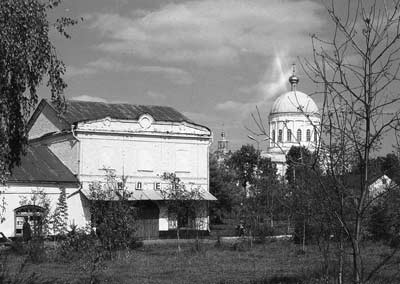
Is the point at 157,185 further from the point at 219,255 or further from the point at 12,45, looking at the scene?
the point at 12,45

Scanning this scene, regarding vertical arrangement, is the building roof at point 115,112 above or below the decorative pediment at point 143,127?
above

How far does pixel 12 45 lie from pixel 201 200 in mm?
32514

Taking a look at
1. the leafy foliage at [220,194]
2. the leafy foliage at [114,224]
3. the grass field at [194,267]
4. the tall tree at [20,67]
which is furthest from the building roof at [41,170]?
the tall tree at [20,67]

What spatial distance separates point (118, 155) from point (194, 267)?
24.4 m

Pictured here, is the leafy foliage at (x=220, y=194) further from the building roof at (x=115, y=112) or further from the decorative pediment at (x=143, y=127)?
the decorative pediment at (x=143, y=127)

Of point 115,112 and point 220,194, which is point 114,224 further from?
point 220,194

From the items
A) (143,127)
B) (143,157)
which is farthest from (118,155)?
(143,127)

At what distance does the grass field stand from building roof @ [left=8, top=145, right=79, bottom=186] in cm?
1495

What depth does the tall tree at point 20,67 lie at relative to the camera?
11.1m

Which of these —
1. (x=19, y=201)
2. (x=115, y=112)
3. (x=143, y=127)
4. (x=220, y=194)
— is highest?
(x=115, y=112)

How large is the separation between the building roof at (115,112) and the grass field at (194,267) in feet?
62.2

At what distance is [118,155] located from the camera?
43625mm

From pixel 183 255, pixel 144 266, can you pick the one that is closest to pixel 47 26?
pixel 144 266

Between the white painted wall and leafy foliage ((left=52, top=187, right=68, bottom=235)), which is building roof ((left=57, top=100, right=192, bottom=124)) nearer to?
the white painted wall
